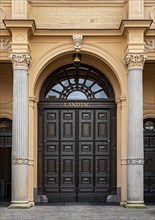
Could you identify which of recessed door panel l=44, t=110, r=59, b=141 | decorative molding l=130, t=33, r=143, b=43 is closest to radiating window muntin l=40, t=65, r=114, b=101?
recessed door panel l=44, t=110, r=59, b=141

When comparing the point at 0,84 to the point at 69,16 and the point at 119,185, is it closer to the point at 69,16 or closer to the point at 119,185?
Result: the point at 69,16

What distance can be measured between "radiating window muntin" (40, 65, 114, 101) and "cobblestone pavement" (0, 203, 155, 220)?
434 cm

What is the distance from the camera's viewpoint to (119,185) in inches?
792

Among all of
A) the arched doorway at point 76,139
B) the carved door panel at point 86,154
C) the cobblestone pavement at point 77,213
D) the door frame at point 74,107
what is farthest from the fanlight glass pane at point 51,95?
the cobblestone pavement at point 77,213

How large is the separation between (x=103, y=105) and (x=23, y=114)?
12.6ft

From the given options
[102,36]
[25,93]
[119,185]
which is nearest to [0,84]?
[25,93]

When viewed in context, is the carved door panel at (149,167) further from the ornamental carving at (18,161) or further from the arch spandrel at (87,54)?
the ornamental carving at (18,161)

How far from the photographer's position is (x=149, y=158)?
21.1 metres

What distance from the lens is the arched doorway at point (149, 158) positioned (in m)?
21.0

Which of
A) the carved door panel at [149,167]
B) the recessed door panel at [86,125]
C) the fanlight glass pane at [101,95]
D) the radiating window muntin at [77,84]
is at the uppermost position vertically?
the radiating window muntin at [77,84]

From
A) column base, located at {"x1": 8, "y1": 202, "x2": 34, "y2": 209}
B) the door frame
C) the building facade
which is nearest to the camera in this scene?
column base, located at {"x1": 8, "y1": 202, "x2": 34, "y2": 209}

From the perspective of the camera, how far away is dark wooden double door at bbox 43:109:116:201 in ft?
68.0

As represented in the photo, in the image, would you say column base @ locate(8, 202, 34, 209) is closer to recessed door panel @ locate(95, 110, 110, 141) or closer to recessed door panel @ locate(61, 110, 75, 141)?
recessed door panel @ locate(61, 110, 75, 141)

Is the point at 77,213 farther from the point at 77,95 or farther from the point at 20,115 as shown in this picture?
the point at 77,95
